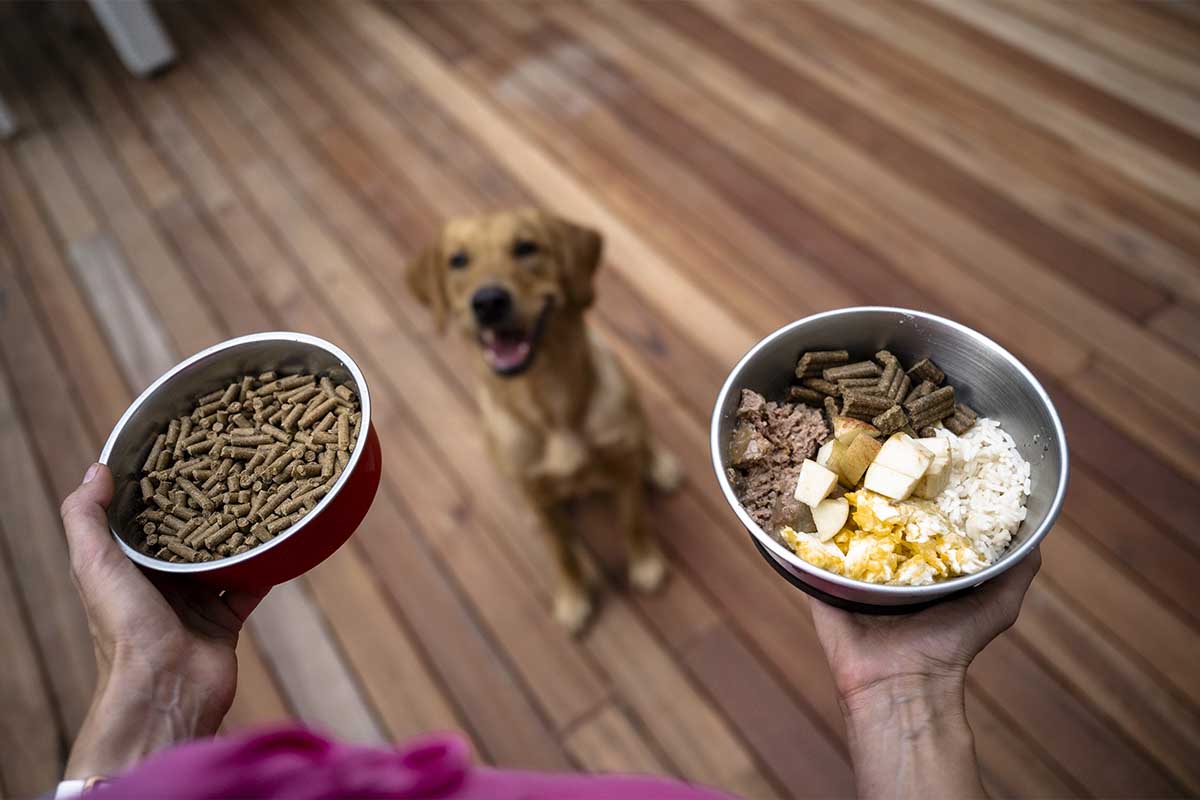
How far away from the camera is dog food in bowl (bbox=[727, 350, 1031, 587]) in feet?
2.93

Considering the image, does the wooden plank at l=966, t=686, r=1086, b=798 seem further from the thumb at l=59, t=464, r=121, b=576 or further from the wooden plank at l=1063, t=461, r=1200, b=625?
the thumb at l=59, t=464, r=121, b=576

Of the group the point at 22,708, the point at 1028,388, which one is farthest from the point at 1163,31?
the point at 22,708

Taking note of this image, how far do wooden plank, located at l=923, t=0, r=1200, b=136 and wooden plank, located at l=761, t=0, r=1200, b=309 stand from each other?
288 millimetres

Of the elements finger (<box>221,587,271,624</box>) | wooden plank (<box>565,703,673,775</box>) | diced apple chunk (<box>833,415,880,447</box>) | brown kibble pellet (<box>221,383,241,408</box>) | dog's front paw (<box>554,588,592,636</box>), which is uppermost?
brown kibble pellet (<box>221,383,241,408</box>)

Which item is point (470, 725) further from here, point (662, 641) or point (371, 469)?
point (371, 469)

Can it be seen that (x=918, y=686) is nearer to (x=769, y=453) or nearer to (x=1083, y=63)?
(x=769, y=453)

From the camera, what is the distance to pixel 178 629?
0.95 meters

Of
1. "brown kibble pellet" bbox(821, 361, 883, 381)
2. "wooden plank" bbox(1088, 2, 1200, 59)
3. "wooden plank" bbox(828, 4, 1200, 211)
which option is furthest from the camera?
"wooden plank" bbox(1088, 2, 1200, 59)

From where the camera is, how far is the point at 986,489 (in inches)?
37.3

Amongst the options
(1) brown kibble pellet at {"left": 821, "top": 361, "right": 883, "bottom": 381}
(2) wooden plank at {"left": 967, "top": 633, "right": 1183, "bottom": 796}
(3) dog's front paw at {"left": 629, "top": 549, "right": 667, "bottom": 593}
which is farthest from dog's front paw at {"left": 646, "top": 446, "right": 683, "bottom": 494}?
(1) brown kibble pellet at {"left": 821, "top": 361, "right": 883, "bottom": 381}

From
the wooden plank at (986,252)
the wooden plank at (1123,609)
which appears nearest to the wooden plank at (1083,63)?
the wooden plank at (986,252)

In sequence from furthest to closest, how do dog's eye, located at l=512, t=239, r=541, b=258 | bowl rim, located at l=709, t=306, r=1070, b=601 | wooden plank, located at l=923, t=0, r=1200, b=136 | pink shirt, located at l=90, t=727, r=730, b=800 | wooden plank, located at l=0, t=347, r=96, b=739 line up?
wooden plank, located at l=923, t=0, r=1200, b=136
wooden plank, located at l=0, t=347, r=96, b=739
dog's eye, located at l=512, t=239, r=541, b=258
bowl rim, located at l=709, t=306, r=1070, b=601
pink shirt, located at l=90, t=727, r=730, b=800

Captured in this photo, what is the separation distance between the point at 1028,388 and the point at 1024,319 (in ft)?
4.60

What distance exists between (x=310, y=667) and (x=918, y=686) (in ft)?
4.84
